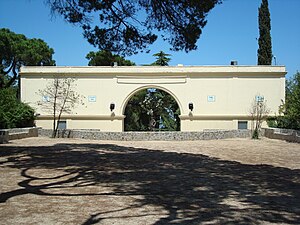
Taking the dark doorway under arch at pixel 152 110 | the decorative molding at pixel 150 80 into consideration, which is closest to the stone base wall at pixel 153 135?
the decorative molding at pixel 150 80

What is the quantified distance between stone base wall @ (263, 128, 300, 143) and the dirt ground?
30.5 feet

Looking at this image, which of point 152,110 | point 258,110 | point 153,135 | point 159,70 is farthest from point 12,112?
point 258,110

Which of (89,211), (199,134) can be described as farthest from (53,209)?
(199,134)

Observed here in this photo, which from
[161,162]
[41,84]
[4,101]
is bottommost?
[161,162]

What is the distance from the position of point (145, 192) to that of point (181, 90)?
20406 mm

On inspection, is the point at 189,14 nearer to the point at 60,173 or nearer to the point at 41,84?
the point at 60,173

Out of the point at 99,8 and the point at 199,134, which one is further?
the point at 199,134

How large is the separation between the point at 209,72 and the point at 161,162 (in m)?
16.9

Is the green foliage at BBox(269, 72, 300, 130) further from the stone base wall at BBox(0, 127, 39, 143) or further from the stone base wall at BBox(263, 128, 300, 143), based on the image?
the stone base wall at BBox(0, 127, 39, 143)

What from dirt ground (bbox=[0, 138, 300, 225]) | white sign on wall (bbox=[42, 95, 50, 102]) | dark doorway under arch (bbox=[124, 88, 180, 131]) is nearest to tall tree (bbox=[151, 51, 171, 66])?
dark doorway under arch (bbox=[124, 88, 180, 131])

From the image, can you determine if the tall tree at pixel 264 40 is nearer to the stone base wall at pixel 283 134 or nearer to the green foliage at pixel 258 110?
the green foliage at pixel 258 110

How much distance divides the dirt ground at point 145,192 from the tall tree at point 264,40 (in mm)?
21061

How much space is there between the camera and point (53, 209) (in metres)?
4.34

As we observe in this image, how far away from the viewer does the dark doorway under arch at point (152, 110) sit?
33328mm
